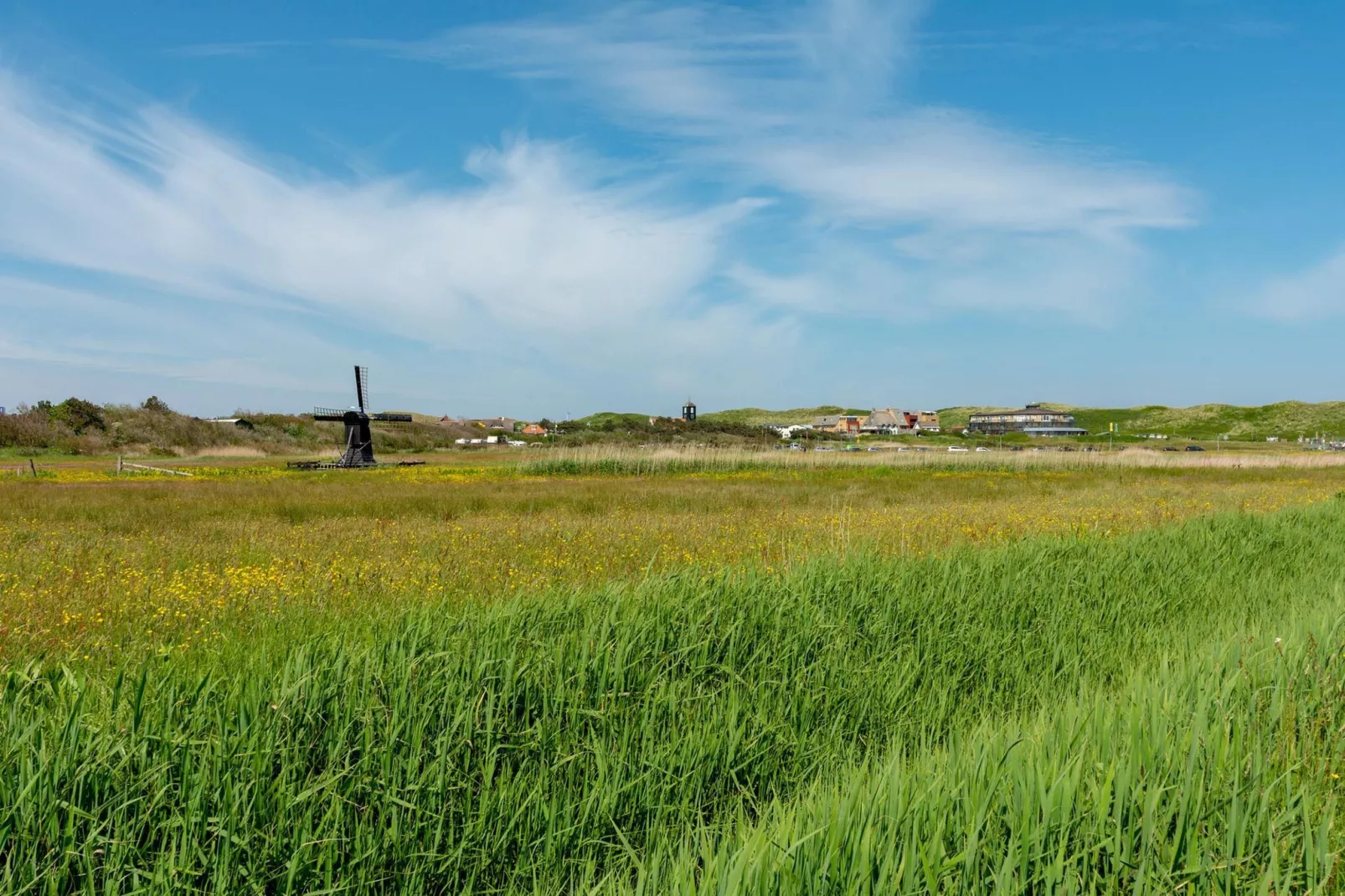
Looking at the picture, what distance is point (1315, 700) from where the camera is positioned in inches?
192

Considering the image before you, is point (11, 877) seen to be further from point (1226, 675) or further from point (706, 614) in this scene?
point (1226, 675)

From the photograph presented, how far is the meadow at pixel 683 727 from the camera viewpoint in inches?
127

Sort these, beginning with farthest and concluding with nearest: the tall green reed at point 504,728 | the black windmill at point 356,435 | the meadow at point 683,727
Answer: the black windmill at point 356,435
the tall green reed at point 504,728
the meadow at point 683,727

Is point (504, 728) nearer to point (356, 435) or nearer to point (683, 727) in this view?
point (683, 727)

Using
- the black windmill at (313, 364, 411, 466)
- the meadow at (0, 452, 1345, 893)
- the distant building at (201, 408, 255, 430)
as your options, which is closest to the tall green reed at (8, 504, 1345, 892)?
the meadow at (0, 452, 1345, 893)

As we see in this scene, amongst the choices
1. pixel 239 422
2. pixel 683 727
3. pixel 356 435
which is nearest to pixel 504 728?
pixel 683 727

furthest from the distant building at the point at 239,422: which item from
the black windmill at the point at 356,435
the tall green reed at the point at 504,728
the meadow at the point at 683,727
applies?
the tall green reed at the point at 504,728

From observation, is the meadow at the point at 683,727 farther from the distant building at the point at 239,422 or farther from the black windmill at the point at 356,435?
the distant building at the point at 239,422

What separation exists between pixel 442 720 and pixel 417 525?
13.7 m

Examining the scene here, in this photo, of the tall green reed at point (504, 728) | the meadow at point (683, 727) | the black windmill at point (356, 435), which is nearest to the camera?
the meadow at point (683, 727)

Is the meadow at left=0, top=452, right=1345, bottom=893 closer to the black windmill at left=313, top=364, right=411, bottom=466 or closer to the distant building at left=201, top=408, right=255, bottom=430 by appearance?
the black windmill at left=313, top=364, right=411, bottom=466

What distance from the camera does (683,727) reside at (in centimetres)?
515

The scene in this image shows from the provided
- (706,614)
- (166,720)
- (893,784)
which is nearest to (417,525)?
(706,614)

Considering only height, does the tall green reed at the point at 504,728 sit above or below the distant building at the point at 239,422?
below
